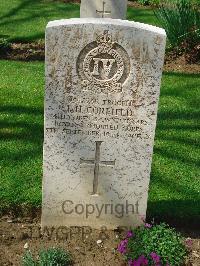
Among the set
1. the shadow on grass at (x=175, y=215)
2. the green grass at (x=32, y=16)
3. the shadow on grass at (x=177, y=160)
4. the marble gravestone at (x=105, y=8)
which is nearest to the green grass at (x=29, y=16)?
the green grass at (x=32, y=16)

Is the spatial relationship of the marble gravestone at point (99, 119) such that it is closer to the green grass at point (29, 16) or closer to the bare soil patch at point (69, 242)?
the bare soil patch at point (69, 242)

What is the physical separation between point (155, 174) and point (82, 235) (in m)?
1.31

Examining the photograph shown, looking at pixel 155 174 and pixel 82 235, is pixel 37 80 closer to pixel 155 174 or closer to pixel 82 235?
pixel 155 174

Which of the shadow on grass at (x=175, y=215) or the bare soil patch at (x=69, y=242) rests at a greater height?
the shadow on grass at (x=175, y=215)

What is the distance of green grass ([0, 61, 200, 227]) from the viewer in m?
4.70

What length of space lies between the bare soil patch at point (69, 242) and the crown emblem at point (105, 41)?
165 cm

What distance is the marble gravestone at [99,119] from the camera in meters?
3.56

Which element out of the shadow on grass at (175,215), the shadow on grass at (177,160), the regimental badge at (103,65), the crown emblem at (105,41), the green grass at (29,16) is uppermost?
the crown emblem at (105,41)

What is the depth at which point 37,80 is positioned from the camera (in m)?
7.63

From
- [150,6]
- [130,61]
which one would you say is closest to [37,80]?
[130,61]

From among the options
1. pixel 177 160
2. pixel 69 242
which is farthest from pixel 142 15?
pixel 69 242

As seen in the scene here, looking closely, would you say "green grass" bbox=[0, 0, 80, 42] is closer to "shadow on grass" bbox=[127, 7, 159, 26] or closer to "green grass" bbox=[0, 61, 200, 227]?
"shadow on grass" bbox=[127, 7, 159, 26]

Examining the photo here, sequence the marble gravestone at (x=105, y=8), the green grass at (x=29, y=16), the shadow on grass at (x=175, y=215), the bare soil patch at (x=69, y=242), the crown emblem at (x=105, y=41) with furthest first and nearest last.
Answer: the green grass at (x=29, y=16) < the marble gravestone at (x=105, y=8) < the shadow on grass at (x=175, y=215) < the bare soil patch at (x=69, y=242) < the crown emblem at (x=105, y=41)

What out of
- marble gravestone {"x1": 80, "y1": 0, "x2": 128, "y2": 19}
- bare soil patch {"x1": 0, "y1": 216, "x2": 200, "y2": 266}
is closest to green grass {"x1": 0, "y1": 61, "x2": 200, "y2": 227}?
bare soil patch {"x1": 0, "y1": 216, "x2": 200, "y2": 266}
